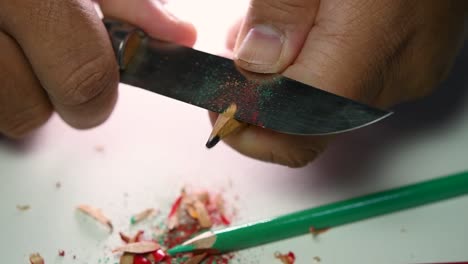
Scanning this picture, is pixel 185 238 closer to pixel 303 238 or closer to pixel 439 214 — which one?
pixel 303 238

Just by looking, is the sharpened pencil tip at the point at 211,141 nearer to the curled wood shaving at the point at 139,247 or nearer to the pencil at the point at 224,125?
the pencil at the point at 224,125

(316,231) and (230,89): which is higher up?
(230,89)

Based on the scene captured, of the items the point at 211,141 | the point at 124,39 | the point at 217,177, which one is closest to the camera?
the point at 211,141

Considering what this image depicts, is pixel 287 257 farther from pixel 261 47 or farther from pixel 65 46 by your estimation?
pixel 65 46

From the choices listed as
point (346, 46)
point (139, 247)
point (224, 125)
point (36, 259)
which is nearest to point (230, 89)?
point (224, 125)

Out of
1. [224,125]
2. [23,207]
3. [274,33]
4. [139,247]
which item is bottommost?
[23,207]

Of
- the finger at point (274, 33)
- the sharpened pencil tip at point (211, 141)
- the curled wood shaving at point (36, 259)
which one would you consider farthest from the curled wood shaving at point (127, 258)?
the finger at point (274, 33)

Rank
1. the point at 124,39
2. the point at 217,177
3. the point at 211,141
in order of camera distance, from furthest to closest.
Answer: the point at 217,177, the point at 124,39, the point at 211,141
